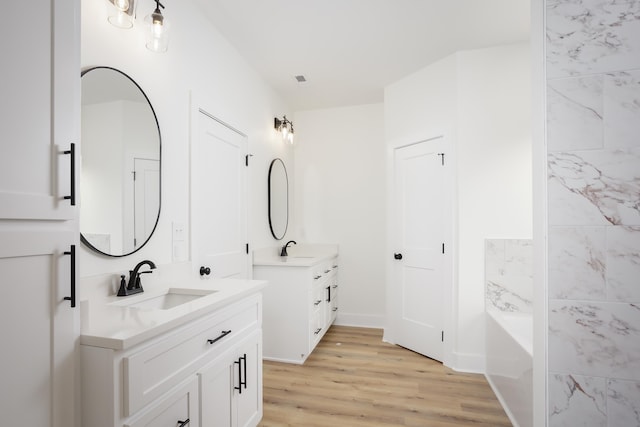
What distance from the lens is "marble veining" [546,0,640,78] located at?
1.18 meters

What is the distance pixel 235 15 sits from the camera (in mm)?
2350

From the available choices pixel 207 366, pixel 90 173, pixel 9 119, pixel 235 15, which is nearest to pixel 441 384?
pixel 207 366

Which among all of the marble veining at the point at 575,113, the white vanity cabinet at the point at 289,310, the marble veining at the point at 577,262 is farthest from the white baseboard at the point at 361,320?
the marble veining at the point at 575,113

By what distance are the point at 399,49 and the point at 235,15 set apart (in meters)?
1.37

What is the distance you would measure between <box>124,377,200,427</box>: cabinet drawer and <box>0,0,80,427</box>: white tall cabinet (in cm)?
21

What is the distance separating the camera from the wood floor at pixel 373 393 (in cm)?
209

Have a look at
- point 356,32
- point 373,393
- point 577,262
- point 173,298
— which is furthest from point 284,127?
point 577,262

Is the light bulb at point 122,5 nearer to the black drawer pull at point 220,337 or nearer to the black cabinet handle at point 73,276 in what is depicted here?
the black cabinet handle at point 73,276

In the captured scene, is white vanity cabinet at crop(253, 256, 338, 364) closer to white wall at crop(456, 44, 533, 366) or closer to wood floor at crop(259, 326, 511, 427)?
wood floor at crop(259, 326, 511, 427)

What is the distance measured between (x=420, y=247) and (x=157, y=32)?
2.70m

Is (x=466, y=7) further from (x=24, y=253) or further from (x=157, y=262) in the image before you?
(x=24, y=253)

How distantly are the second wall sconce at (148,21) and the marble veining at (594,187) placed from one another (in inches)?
72.9

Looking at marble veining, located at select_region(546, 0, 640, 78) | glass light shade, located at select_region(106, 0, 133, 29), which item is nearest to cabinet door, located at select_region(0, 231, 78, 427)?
glass light shade, located at select_region(106, 0, 133, 29)

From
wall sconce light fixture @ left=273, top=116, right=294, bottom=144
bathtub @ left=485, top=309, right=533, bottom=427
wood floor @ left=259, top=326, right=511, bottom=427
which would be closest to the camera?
bathtub @ left=485, top=309, right=533, bottom=427
